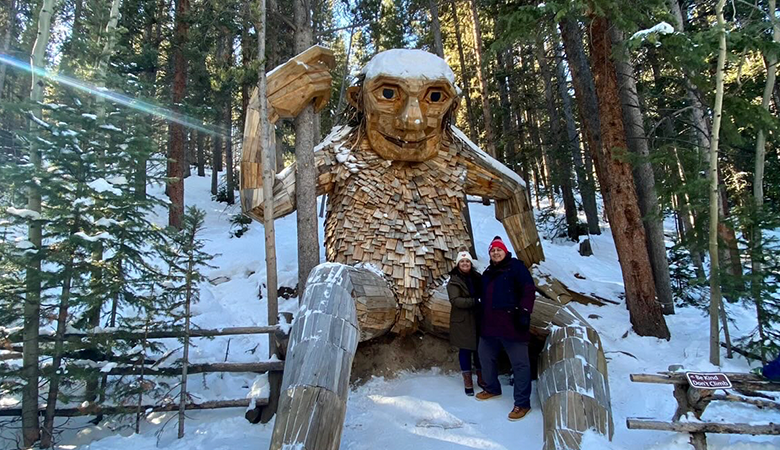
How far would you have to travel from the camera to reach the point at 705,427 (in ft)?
8.75

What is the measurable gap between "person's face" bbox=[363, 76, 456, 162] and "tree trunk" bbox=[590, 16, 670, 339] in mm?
1877

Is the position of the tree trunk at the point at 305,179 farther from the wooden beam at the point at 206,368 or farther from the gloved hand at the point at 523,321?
the gloved hand at the point at 523,321

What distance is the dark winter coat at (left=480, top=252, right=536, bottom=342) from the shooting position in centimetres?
340

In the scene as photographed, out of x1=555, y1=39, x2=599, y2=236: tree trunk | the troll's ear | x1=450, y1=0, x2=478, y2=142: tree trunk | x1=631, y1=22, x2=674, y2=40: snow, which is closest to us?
x1=631, y1=22, x2=674, y2=40: snow

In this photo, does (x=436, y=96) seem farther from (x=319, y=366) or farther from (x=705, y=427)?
(x=705, y=427)

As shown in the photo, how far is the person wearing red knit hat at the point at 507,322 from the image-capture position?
3355 mm

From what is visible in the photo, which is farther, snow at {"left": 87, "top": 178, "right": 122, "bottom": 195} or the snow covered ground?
snow at {"left": 87, "top": 178, "right": 122, "bottom": 195}

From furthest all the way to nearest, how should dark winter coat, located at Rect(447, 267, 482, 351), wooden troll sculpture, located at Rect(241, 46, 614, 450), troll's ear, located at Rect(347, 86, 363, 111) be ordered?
1. troll's ear, located at Rect(347, 86, 363, 111)
2. dark winter coat, located at Rect(447, 267, 482, 351)
3. wooden troll sculpture, located at Rect(241, 46, 614, 450)

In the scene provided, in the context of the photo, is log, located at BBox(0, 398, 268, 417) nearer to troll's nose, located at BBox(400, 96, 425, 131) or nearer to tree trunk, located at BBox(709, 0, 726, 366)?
troll's nose, located at BBox(400, 96, 425, 131)

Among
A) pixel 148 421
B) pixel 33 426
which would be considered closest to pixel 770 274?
pixel 148 421

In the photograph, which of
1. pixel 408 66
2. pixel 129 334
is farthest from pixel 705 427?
pixel 129 334

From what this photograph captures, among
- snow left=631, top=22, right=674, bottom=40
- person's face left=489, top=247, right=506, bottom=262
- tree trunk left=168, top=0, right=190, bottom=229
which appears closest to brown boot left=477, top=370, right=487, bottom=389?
person's face left=489, top=247, right=506, bottom=262

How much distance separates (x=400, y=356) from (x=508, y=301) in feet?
3.80

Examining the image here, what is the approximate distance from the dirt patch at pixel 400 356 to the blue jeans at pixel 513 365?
1.86 ft
